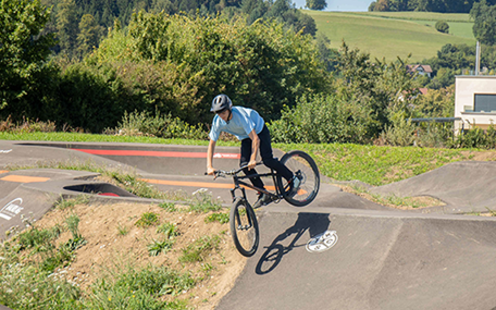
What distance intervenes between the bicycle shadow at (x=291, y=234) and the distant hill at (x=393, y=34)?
132769 mm

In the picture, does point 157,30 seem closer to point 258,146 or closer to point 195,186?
point 195,186

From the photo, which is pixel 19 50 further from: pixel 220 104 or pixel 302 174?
pixel 220 104

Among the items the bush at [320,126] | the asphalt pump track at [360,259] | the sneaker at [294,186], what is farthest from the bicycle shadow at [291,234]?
the bush at [320,126]

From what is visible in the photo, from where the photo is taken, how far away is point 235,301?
17.5 ft

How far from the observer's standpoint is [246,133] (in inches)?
249

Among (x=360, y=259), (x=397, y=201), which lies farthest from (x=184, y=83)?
(x=360, y=259)

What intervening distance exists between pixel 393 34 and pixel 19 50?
14644 cm

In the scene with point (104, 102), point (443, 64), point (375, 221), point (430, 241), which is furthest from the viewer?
point (443, 64)

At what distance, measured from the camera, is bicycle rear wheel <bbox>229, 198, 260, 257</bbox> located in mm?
5785

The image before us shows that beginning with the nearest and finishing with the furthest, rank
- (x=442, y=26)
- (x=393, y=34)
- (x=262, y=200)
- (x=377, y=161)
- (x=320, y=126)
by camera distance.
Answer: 1. (x=262, y=200)
2. (x=377, y=161)
3. (x=320, y=126)
4. (x=393, y=34)
5. (x=442, y=26)

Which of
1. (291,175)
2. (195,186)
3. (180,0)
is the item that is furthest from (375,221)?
(180,0)

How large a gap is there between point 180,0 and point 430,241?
568ft

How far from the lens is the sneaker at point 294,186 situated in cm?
710

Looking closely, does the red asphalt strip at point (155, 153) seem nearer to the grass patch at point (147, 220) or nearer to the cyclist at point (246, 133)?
the grass patch at point (147, 220)
